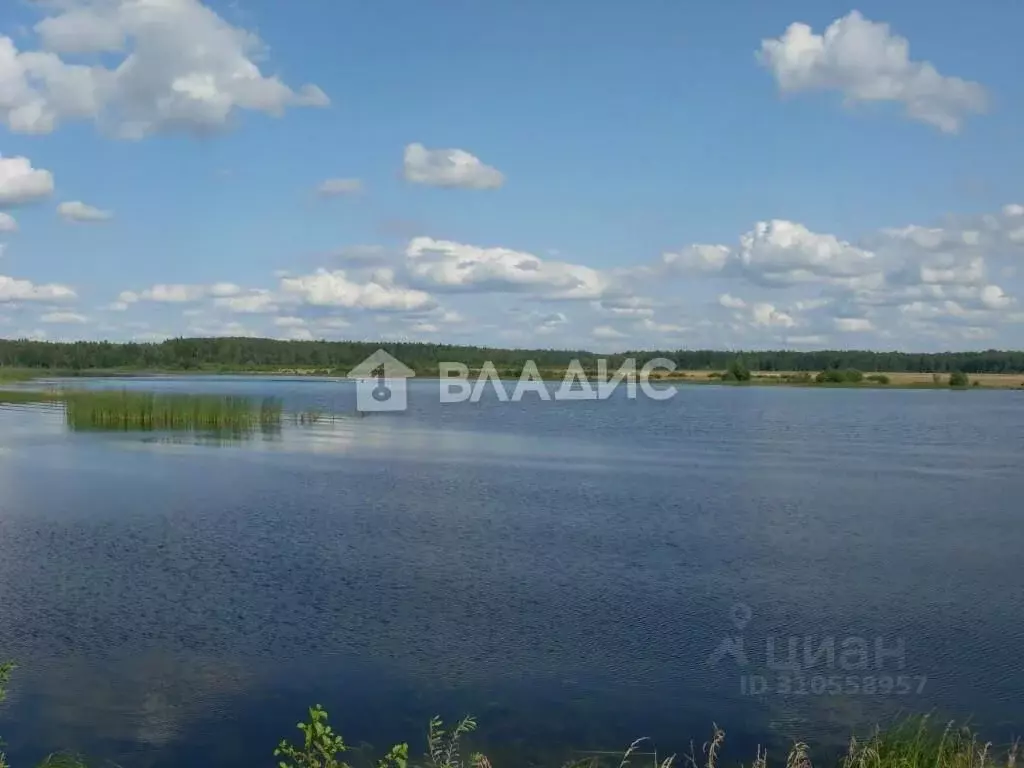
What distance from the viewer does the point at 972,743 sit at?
6594 mm

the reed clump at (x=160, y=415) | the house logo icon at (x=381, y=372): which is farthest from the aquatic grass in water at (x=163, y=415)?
the house logo icon at (x=381, y=372)

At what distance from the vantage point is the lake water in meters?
7.82

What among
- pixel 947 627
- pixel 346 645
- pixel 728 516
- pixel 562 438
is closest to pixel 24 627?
pixel 346 645

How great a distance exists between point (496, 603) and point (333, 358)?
11274cm

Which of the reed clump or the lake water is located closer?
the lake water

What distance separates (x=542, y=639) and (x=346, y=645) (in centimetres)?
183

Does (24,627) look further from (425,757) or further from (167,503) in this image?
(167,503)

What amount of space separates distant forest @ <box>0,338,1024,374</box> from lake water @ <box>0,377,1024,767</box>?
85540 mm

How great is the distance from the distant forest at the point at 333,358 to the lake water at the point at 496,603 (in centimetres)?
8554

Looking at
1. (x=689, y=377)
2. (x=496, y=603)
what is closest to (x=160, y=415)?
(x=496, y=603)

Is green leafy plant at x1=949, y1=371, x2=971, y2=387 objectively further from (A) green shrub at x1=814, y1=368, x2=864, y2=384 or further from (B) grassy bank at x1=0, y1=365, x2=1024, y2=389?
(A) green shrub at x1=814, y1=368, x2=864, y2=384

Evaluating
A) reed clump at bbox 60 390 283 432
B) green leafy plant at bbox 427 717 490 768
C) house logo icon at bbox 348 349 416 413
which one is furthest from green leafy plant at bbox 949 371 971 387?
green leafy plant at bbox 427 717 490 768

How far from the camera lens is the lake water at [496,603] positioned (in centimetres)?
782

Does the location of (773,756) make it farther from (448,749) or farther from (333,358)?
(333,358)
